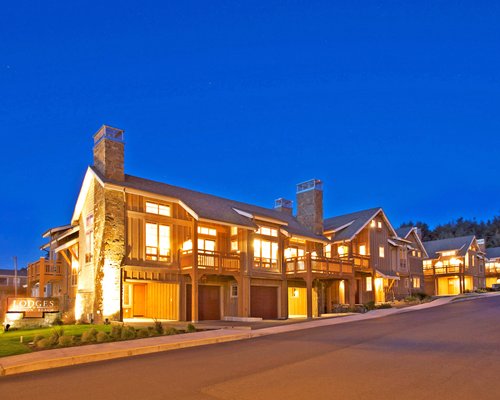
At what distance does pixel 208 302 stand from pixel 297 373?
17.8 metres

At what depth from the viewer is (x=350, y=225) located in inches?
1502

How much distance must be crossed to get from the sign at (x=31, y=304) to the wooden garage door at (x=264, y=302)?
11565mm

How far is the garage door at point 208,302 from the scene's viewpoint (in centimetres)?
2697

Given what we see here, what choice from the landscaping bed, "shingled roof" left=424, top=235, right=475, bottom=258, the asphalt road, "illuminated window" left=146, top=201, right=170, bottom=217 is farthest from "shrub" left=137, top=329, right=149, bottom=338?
"shingled roof" left=424, top=235, right=475, bottom=258

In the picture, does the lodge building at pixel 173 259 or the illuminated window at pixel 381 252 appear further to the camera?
the illuminated window at pixel 381 252

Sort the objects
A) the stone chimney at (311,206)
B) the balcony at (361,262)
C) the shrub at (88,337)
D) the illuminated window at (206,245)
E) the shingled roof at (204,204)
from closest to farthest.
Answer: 1. the shrub at (88,337)
2. the shingled roof at (204,204)
3. the illuminated window at (206,245)
4. the balcony at (361,262)
5. the stone chimney at (311,206)

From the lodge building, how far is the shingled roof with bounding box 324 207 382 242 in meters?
2.43

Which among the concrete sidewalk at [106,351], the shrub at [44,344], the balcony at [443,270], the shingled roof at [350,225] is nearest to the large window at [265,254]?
the shingled roof at [350,225]

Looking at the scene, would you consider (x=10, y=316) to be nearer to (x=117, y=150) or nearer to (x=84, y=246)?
(x=84, y=246)

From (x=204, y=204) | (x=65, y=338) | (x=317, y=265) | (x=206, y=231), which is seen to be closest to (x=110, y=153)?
(x=204, y=204)

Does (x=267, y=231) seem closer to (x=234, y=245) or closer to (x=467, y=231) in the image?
(x=234, y=245)

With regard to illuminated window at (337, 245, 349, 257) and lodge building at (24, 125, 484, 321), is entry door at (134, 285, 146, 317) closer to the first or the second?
lodge building at (24, 125, 484, 321)

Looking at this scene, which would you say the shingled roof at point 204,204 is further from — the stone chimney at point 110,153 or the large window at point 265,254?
the large window at point 265,254

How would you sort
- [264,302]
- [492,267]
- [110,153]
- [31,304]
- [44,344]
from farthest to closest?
1. [492,267]
2. [264,302]
3. [110,153]
4. [31,304]
5. [44,344]
